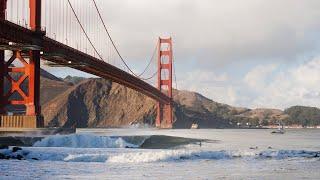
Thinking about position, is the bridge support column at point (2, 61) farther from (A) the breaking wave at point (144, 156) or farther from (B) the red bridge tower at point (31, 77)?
(A) the breaking wave at point (144, 156)

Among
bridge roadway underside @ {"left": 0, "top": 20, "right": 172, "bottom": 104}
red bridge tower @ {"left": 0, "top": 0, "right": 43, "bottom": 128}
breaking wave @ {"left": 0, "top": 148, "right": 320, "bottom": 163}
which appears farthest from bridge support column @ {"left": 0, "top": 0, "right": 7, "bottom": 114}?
breaking wave @ {"left": 0, "top": 148, "right": 320, "bottom": 163}

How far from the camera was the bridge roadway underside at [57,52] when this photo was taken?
52000 millimetres

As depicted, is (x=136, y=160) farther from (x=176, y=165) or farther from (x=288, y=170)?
Result: (x=288, y=170)

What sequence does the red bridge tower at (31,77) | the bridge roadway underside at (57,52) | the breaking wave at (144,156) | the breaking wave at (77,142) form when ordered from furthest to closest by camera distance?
the red bridge tower at (31,77) → the bridge roadway underside at (57,52) → the breaking wave at (77,142) → the breaking wave at (144,156)

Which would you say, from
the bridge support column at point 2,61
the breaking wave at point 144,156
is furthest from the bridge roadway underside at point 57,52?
the breaking wave at point 144,156

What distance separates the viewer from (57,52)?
61.1m

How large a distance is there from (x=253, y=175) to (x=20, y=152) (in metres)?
15.3

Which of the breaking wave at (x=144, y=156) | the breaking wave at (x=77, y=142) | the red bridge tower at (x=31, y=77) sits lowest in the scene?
the breaking wave at (x=144, y=156)

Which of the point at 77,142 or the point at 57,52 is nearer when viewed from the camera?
the point at 77,142

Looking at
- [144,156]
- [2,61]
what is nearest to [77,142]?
[2,61]

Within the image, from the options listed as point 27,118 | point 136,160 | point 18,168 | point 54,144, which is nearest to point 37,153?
point 136,160

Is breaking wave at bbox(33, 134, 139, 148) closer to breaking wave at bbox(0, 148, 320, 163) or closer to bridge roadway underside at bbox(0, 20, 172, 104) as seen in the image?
bridge roadway underside at bbox(0, 20, 172, 104)

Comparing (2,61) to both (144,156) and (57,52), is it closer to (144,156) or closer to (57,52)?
(57,52)

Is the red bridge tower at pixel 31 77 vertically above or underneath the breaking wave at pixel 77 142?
above
